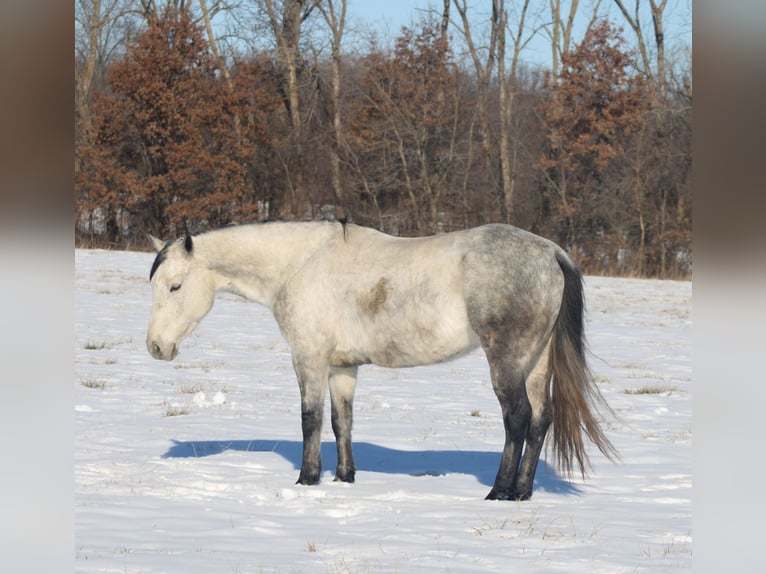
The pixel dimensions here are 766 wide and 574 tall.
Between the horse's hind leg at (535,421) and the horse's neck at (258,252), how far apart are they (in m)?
1.84

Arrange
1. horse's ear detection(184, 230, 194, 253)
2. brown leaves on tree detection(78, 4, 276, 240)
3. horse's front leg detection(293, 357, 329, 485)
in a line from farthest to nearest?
1. brown leaves on tree detection(78, 4, 276, 240)
2. horse's ear detection(184, 230, 194, 253)
3. horse's front leg detection(293, 357, 329, 485)

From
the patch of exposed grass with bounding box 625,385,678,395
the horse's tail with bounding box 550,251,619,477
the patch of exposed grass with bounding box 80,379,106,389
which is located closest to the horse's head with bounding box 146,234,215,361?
the horse's tail with bounding box 550,251,619,477

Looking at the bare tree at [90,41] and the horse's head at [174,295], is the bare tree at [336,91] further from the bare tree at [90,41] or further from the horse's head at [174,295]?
the horse's head at [174,295]

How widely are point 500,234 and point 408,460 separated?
2.29 meters

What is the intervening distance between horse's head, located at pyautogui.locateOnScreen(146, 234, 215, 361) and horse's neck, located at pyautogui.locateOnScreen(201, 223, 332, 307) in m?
0.13

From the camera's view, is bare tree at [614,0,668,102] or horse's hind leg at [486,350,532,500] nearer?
horse's hind leg at [486,350,532,500]

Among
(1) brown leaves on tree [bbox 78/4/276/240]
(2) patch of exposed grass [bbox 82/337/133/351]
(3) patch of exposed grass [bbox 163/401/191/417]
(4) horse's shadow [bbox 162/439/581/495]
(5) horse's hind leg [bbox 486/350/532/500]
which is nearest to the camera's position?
(5) horse's hind leg [bbox 486/350/532/500]

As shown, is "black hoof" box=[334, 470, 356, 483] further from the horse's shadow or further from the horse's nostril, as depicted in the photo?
the horse's nostril

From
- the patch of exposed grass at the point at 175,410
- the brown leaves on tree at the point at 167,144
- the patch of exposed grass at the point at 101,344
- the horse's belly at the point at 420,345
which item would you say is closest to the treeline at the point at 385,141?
the brown leaves on tree at the point at 167,144

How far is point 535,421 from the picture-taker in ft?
20.1

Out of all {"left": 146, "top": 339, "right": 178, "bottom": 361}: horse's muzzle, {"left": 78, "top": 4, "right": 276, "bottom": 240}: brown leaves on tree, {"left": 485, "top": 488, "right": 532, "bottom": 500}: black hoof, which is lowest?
{"left": 485, "top": 488, "right": 532, "bottom": 500}: black hoof

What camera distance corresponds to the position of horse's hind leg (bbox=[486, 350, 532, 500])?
589 centimetres

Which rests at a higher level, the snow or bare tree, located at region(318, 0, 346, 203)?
bare tree, located at region(318, 0, 346, 203)
